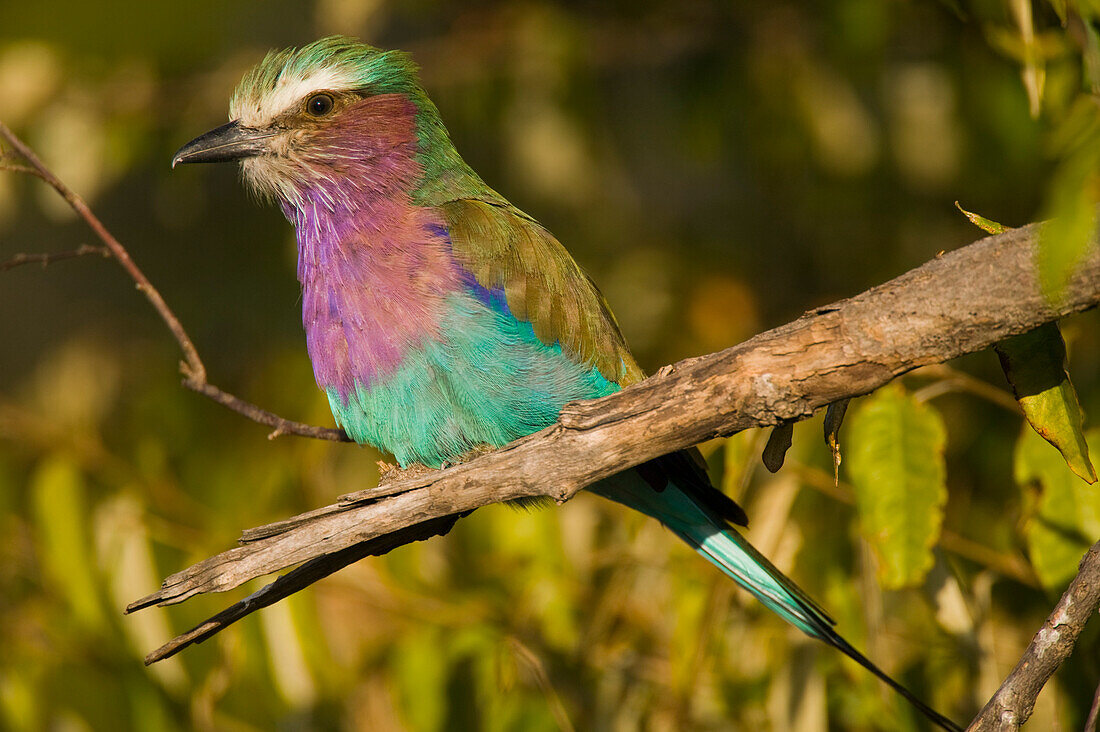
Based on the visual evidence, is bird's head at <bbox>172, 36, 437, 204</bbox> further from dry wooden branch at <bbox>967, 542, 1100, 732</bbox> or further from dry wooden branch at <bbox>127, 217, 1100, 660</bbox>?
dry wooden branch at <bbox>967, 542, 1100, 732</bbox>

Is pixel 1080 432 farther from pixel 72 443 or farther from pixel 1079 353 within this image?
pixel 72 443

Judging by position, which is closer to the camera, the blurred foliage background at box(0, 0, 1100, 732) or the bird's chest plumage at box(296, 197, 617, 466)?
the bird's chest plumage at box(296, 197, 617, 466)

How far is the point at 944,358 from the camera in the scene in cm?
177

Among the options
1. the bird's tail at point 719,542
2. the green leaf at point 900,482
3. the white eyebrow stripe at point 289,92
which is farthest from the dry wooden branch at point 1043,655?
the white eyebrow stripe at point 289,92

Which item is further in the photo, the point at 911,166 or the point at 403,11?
the point at 403,11

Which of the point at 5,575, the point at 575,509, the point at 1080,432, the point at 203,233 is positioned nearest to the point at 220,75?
the point at 203,233

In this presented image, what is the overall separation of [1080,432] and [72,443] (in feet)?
9.74

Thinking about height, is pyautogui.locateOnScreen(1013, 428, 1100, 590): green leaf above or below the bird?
below

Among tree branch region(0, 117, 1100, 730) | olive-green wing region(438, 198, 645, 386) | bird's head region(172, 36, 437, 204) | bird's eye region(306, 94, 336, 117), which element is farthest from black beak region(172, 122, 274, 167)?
tree branch region(0, 117, 1100, 730)

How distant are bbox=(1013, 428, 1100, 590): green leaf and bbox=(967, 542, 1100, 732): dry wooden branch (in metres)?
0.57

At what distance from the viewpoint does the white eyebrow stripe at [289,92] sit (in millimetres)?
2938

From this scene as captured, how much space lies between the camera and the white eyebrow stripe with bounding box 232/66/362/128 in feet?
9.64

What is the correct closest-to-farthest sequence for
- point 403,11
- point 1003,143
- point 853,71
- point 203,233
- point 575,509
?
point 575,509 < point 1003,143 < point 853,71 < point 403,11 < point 203,233

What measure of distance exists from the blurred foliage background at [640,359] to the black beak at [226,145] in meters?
1.01
